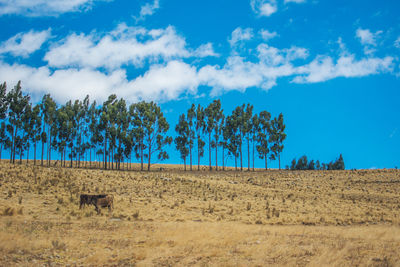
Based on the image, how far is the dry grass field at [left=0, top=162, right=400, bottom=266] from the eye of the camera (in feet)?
39.7

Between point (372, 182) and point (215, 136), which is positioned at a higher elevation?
point (215, 136)

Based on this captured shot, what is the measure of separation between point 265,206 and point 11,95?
61254 millimetres

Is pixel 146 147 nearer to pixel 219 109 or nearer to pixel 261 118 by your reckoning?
pixel 219 109

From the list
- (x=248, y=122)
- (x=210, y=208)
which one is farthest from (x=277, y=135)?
(x=210, y=208)

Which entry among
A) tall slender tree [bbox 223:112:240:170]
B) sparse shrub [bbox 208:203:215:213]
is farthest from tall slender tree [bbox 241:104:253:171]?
sparse shrub [bbox 208:203:215:213]

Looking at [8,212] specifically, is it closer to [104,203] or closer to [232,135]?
[104,203]

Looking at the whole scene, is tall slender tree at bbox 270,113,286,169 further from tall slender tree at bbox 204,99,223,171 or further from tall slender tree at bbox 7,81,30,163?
tall slender tree at bbox 7,81,30,163

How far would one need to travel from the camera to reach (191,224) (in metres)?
20.4

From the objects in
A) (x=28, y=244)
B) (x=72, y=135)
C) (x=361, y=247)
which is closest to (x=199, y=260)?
(x=28, y=244)

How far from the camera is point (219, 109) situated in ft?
247

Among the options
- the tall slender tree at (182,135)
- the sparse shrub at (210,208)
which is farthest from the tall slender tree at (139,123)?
the sparse shrub at (210,208)

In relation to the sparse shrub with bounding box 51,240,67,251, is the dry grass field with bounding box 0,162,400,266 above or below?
below

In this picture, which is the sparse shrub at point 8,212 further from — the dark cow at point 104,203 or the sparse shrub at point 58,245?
the sparse shrub at point 58,245

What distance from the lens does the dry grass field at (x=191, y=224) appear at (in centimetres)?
1211
